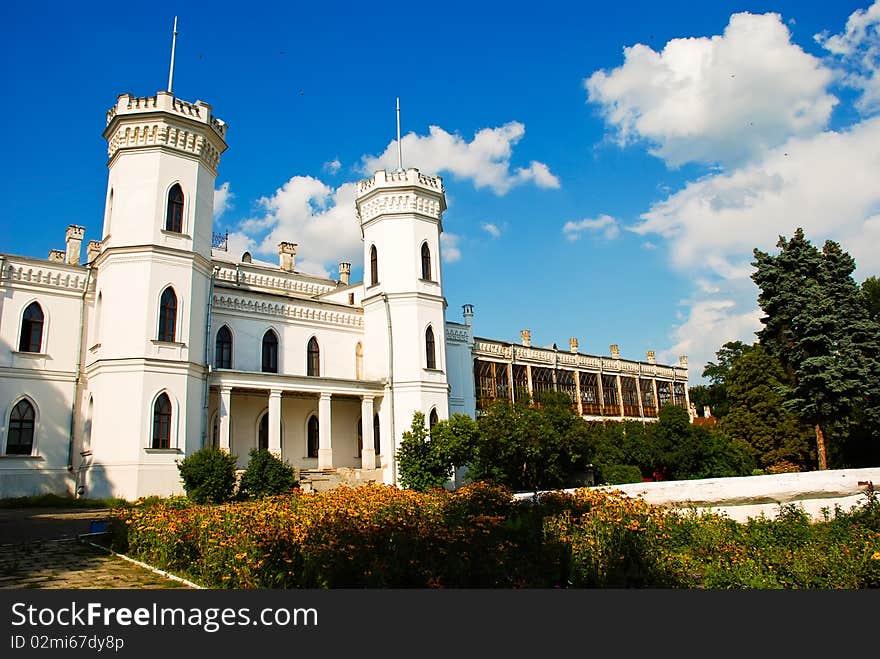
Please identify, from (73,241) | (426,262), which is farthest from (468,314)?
(73,241)

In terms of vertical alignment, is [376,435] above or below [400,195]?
below

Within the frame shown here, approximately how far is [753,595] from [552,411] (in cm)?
2213

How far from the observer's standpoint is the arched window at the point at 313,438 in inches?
1161

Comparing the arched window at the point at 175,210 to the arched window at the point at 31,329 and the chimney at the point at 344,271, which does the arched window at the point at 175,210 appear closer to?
the arched window at the point at 31,329

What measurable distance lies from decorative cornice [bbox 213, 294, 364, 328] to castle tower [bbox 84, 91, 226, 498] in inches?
114

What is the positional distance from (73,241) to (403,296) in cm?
1610

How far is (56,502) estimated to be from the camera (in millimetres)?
21281

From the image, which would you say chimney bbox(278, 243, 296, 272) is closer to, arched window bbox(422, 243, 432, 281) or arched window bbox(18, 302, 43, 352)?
arched window bbox(422, 243, 432, 281)

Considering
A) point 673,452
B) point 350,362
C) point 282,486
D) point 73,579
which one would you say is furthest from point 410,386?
point 73,579

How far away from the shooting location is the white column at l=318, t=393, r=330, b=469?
26812mm

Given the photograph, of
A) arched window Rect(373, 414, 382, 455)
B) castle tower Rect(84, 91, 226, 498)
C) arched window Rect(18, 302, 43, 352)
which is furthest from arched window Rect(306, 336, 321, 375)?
arched window Rect(18, 302, 43, 352)

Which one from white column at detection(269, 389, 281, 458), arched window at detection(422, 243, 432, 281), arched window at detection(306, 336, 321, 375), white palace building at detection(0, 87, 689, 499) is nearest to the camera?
white palace building at detection(0, 87, 689, 499)

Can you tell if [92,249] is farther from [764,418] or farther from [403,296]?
[764,418]

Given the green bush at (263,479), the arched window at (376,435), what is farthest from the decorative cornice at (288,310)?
the green bush at (263,479)
